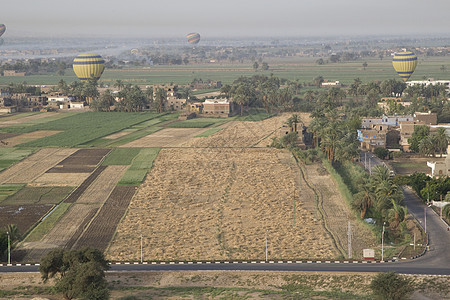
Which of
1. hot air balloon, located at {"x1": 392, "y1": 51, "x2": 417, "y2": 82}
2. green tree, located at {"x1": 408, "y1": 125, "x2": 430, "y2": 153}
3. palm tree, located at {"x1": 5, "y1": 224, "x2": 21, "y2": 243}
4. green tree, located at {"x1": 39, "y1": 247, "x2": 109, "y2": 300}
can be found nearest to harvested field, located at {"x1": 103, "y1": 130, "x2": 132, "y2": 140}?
green tree, located at {"x1": 408, "y1": 125, "x2": 430, "y2": 153}

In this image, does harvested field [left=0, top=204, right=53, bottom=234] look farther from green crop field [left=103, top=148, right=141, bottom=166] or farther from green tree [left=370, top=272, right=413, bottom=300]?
green tree [left=370, top=272, right=413, bottom=300]

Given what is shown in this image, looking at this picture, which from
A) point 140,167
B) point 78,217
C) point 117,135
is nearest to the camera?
point 78,217

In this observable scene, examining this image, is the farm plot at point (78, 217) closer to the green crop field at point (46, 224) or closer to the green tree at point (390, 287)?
the green crop field at point (46, 224)

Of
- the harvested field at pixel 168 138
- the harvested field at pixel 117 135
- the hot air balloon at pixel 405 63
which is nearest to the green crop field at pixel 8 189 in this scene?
the harvested field at pixel 168 138

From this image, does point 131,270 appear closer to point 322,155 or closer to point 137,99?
point 322,155

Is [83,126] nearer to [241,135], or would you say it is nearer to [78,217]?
[241,135]

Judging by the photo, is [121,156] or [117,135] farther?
[117,135]

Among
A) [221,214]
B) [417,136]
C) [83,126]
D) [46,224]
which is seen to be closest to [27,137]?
[83,126]
